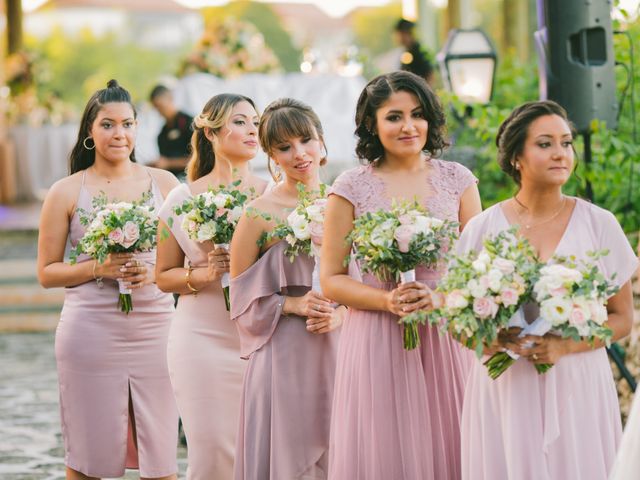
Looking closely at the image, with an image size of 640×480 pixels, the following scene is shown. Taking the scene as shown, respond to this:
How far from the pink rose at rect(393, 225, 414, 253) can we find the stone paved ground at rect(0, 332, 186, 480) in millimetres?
3296

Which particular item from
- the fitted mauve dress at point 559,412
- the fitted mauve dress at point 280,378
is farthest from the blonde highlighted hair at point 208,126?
the fitted mauve dress at point 559,412

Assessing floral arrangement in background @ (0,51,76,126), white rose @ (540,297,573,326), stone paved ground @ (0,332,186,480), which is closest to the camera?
white rose @ (540,297,573,326)

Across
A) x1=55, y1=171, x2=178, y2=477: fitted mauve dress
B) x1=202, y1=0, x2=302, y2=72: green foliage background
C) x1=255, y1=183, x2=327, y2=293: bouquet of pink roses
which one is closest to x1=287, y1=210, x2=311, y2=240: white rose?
x1=255, y1=183, x2=327, y2=293: bouquet of pink roses

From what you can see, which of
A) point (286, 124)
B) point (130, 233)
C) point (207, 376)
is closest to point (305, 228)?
point (286, 124)

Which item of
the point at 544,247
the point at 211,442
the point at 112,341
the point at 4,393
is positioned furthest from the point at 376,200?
the point at 4,393

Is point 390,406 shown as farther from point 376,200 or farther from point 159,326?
point 159,326

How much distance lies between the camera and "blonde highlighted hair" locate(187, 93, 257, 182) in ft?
16.3

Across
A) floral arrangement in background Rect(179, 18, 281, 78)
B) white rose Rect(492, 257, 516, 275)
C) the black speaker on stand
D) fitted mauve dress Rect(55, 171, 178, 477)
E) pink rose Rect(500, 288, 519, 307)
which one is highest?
floral arrangement in background Rect(179, 18, 281, 78)

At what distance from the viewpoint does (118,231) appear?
5.09 meters

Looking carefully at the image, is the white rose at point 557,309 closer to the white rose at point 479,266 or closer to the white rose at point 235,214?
the white rose at point 479,266

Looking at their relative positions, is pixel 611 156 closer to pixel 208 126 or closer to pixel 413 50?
pixel 208 126

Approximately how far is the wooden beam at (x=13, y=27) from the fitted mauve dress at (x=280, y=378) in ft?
58.6

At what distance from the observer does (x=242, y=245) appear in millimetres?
4508

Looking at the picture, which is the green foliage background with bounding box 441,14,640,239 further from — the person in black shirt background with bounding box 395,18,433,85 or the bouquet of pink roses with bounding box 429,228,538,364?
the person in black shirt background with bounding box 395,18,433,85
